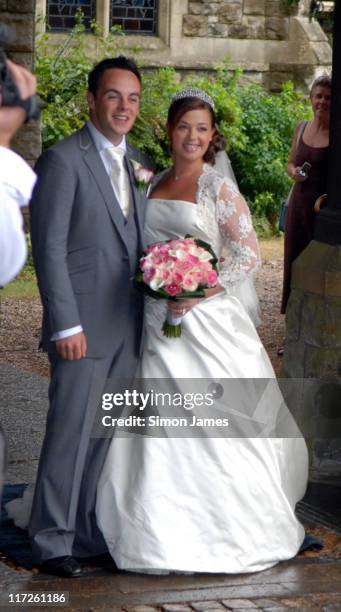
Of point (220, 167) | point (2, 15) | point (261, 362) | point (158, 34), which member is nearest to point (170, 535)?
point (261, 362)

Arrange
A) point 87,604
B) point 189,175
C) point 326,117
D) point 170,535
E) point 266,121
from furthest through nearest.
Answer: point 266,121 < point 326,117 < point 189,175 < point 170,535 < point 87,604

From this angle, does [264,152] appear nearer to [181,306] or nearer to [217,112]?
[217,112]

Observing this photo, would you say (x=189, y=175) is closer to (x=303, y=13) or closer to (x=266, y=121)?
(x=266, y=121)

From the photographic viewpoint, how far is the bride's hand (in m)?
5.20

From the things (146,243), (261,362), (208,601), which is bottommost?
(208,601)

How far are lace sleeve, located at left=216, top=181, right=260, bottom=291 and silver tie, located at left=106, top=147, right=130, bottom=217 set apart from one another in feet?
1.30

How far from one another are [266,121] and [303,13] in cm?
326

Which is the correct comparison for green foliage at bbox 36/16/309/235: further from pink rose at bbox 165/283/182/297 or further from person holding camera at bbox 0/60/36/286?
person holding camera at bbox 0/60/36/286

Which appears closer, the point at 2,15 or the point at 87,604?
the point at 87,604

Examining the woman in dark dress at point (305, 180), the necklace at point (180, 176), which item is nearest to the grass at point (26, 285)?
the woman in dark dress at point (305, 180)

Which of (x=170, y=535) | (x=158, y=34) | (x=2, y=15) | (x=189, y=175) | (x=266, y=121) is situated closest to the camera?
(x=170, y=535)

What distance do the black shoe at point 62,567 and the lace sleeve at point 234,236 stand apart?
133 cm

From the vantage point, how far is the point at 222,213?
5363mm

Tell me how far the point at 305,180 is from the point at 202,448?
13.9 ft
